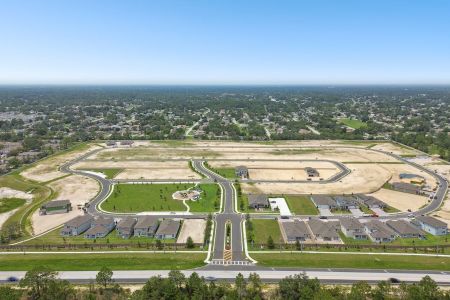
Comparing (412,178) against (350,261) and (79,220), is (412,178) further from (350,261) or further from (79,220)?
(79,220)

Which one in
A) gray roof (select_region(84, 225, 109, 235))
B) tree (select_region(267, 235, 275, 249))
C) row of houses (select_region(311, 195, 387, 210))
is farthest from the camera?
row of houses (select_region(311, 195, 387, 210))

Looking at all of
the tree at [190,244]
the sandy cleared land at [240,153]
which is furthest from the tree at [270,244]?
the sandy cleared land at [240,153]

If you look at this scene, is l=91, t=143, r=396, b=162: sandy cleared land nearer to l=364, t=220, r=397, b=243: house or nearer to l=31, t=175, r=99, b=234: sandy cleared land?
l=31, t=175, r=99, b=234: sandy cleared land

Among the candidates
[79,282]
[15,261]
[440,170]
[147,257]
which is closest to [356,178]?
[440,170]

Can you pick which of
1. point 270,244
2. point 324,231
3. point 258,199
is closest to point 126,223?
point 270,244

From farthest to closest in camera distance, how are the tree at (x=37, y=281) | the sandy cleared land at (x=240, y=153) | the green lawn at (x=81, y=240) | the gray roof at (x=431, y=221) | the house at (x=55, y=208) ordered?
the sandy cleared land at (x=240, y=153) < the house at (x=55, y=208) < the gray roof at (x=431, y=221) < the green lawn at (x=81, y=240) < the tree at (x=37, y=281)

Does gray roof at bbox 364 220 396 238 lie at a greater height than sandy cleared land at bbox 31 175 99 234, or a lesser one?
greater

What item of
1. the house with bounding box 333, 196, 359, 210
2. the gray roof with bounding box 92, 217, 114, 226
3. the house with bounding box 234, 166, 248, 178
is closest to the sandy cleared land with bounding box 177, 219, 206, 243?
the gray roof with bounding box 92, 217, 114, 226

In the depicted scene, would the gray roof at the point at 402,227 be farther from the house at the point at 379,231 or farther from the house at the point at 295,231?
the house at the point at 295,231
